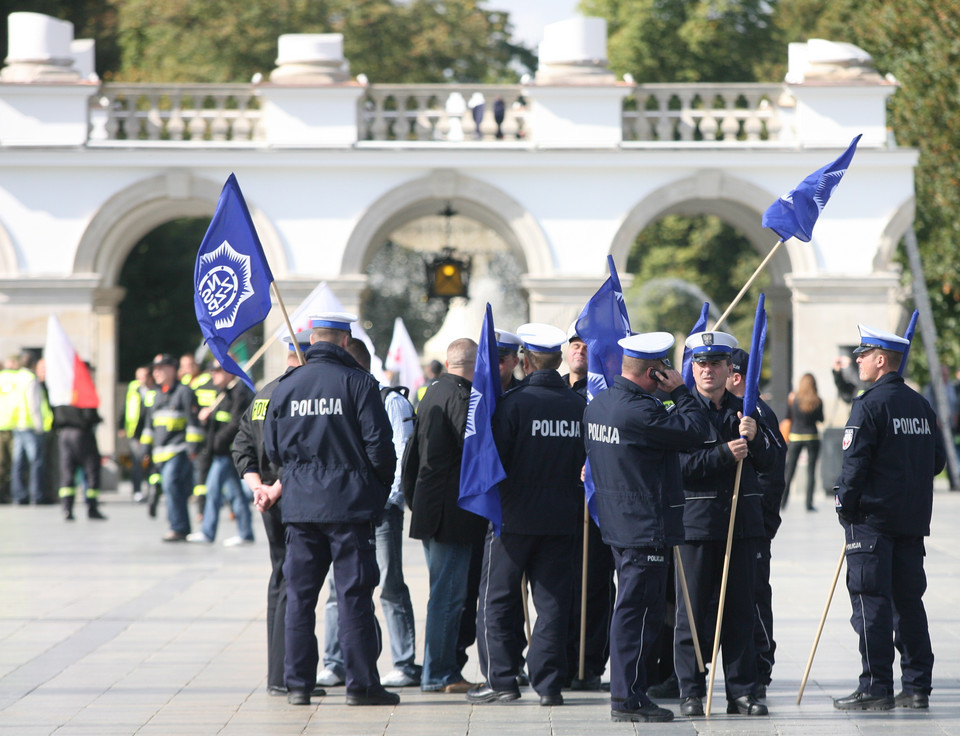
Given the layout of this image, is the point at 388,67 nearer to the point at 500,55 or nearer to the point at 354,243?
the point at 500,55

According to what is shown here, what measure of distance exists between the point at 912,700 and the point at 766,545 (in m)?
1.04

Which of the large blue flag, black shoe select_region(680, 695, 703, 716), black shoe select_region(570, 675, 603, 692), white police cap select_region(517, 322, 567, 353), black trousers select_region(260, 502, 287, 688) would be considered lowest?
black shoe select_region(570, 675, 603, 692)

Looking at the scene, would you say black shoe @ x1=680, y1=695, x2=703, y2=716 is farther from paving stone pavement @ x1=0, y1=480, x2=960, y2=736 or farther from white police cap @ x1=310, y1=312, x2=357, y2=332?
white police cap @ x1=310, y1=312, x2=357, y2=332

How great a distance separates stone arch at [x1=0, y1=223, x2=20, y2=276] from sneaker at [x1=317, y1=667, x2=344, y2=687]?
14.3 m

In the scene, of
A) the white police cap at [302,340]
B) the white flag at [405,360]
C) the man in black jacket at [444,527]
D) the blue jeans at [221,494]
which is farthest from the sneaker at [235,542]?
the man in black jacket at [444,527]

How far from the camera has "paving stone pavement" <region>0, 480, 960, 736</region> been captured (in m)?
7.36

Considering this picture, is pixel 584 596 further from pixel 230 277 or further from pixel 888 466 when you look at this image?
pixel 230 277

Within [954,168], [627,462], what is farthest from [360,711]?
[954,168]

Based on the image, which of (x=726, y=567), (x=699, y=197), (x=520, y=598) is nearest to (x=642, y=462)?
(x=726, y=567)

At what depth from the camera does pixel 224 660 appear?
360 inches

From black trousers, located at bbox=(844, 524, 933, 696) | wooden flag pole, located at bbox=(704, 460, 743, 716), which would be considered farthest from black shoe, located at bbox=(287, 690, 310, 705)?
black trousers, located at bbox=(844, 524, 933, 696)

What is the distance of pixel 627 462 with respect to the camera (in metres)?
7.44

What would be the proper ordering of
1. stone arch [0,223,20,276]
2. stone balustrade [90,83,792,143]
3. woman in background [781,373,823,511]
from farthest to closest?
stone balustrade [90,83,792,143], stone arch [0,223,20,276], woman in background [781,373,823,511]

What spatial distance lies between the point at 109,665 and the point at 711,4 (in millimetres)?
36675
